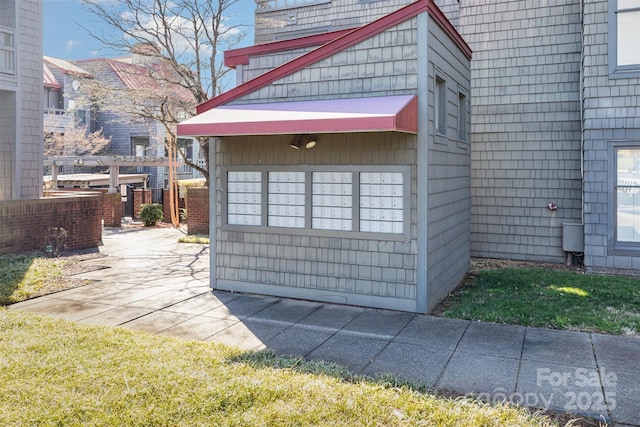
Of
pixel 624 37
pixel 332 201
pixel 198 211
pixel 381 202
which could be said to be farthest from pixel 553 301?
pixel 198 211

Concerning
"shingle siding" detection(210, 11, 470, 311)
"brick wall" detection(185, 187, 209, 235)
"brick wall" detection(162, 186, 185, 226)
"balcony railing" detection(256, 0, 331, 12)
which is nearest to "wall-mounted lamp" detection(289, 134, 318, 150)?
"shingle siding" detection(210, 11, 470, 311)

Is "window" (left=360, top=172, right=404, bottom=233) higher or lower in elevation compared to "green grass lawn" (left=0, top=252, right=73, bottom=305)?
higher

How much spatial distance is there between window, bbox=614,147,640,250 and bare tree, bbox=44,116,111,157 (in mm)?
23983

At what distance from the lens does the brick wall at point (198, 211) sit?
612 inches

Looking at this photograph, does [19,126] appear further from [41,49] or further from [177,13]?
[177,13]

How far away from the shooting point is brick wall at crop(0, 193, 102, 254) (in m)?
10.4

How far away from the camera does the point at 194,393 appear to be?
3969 millimetres

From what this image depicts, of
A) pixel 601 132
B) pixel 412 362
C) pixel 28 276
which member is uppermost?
pixel 601 132

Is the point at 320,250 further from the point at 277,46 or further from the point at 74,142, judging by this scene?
the point at 74,142

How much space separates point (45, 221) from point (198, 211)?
5.00 m

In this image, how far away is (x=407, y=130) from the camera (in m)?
6.02

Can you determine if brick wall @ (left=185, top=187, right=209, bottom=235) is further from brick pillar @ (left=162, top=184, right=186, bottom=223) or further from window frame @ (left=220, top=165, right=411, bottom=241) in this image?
window frame @ (left=220, top=165, right=411, bottom=241)

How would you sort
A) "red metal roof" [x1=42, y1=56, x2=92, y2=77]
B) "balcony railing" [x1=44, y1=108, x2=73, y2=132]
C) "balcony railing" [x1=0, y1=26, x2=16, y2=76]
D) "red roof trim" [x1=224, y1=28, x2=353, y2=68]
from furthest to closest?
"red metal roof" [x1=42, y1=56, x2=92, y2=77] → "balcony railing" [x1=44, y1=108, x2=73, y2=132] → "balcony railing" [x1=0, y1=26, x2=16, y2=76] → "red roof trim" [x1=224, y1=28, x2=353, y2=68]

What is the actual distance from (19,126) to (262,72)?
7492 millimetres
